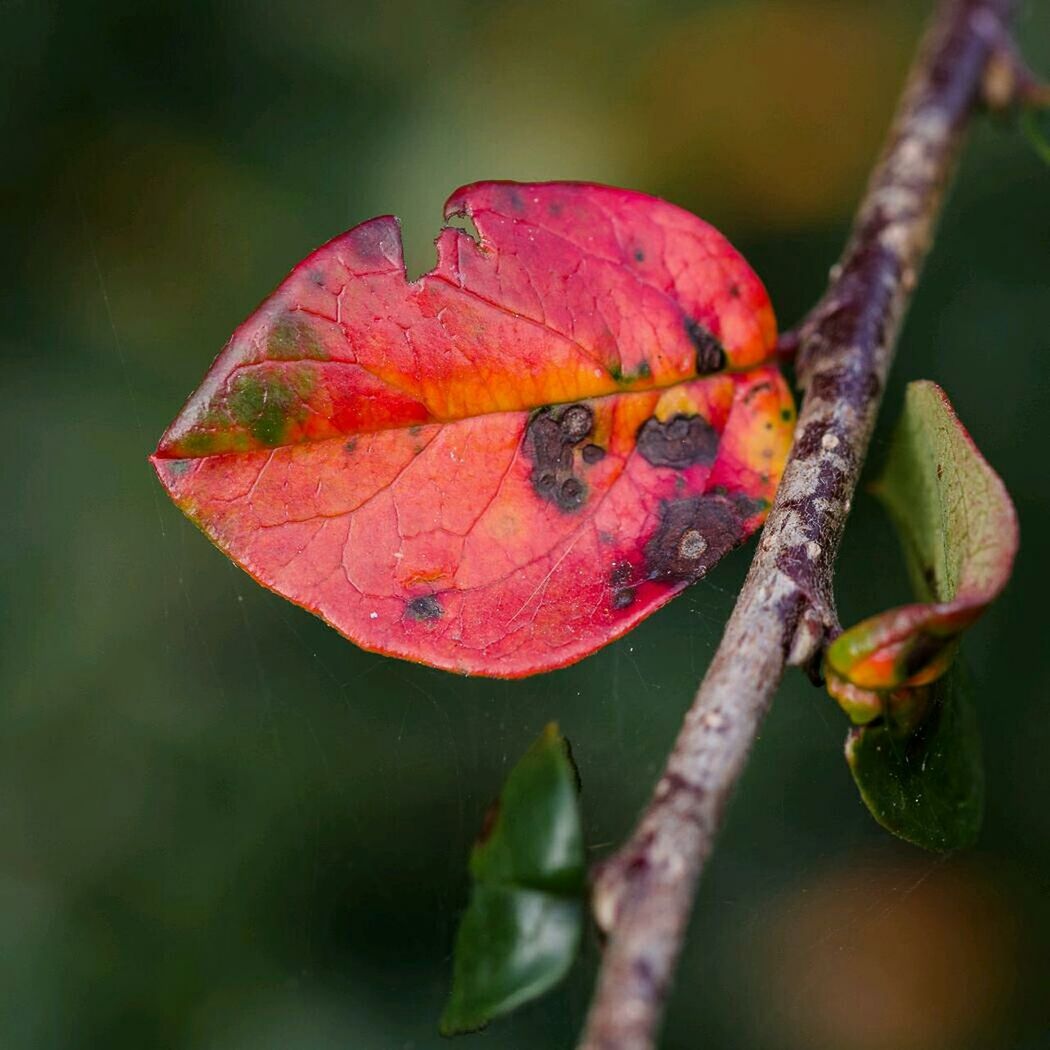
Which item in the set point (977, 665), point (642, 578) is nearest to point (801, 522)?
point (642, 578)

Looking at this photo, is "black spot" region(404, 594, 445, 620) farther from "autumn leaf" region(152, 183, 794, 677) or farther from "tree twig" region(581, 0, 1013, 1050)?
"tree twig" region(581, 0, 1013, 1050)

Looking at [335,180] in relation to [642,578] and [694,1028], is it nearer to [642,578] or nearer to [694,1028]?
[642,578]

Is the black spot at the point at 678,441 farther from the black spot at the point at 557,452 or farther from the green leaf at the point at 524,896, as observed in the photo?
the green leaf at the point at 524,896

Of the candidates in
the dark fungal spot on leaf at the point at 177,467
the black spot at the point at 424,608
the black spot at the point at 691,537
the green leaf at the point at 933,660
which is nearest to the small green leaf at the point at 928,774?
the green leaf at the point at 933,660

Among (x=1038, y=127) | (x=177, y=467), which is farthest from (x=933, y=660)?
(x=1038, y=127)

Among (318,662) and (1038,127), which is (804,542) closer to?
(1038,127)

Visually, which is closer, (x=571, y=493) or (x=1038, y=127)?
(x=571, y=493)
